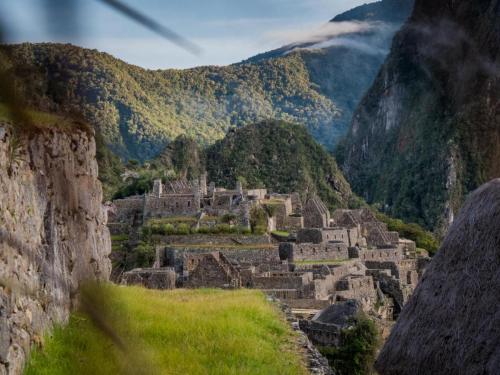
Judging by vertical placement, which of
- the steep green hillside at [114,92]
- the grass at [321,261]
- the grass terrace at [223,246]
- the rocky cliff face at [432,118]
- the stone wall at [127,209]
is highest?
the rocky cliff face at [432,118]

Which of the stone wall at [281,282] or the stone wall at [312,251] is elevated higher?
the stone wall at [312,251]

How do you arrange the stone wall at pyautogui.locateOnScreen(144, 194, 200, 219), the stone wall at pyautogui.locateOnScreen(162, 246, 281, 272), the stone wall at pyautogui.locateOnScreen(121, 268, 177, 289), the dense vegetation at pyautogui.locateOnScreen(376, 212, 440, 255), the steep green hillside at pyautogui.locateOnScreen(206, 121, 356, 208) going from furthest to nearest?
1. the steep green hillside at pyautogui.locateOnScreen(206, 121, 356, 208)
2. the dense vegetation at pyautogui.locateOnScreen(376, 212, 440, 255)
3. the stone wall at pyautogui.locateOnScreen(144, 194, 200, 219)
4. the stone wall at pyautogui.locateOnScreen(162, 246, 281, 272)
5. the stone wall at pyautogui.locateOnScreen(121, 268, 177, 289)

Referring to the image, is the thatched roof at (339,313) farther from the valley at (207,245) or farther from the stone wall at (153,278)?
the stone wall at (153,278)

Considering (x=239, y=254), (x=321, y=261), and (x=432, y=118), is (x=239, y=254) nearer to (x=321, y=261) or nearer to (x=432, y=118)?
(x=321, y=261)

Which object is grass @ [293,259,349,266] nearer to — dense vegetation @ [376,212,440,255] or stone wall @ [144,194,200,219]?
stone wall @ [144,194,200,219]

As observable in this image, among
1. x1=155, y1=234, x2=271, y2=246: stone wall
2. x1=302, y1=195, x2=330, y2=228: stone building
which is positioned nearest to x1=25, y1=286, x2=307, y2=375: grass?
x1=155, y1=234, x2=271, y2=246: stone wall

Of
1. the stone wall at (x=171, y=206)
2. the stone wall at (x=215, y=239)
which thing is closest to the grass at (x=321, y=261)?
the stone wall at (x=215, y=239)
